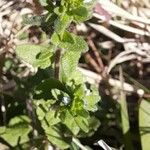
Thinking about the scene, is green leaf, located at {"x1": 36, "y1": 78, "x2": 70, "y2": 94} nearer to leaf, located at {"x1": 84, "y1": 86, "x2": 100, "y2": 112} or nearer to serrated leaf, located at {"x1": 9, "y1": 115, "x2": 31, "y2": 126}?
leaf, located at {"x1": 84, "y1": 86, "x2": 100, "y2": 112}

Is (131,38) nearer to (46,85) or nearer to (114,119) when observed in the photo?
(114,119)

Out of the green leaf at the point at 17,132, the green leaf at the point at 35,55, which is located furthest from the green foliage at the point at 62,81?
the green leaf at the point at 17,132

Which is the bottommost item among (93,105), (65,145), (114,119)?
(114,119)

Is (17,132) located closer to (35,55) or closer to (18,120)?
(18,120)

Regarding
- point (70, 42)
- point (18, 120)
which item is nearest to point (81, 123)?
point (70, 42)

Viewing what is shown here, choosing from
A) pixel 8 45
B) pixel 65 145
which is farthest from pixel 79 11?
pixel 8 45
